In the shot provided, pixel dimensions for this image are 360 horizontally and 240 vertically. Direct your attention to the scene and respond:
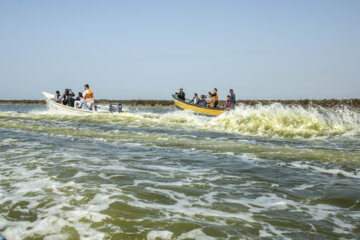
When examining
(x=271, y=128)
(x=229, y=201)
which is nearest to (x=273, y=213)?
(x=229, y=201)

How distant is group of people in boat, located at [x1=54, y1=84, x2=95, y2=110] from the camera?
23.3m

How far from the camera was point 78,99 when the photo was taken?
25875 millimetres

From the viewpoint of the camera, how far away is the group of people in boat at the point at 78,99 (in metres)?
23.3

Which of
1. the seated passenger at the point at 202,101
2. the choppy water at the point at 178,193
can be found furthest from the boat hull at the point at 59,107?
the choppy water at the point at 178,193

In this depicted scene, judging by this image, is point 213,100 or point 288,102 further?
point 288,102

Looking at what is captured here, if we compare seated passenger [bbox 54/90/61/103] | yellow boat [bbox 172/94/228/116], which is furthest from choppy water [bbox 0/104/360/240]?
seated passenger [bbox 54/90/61/103]

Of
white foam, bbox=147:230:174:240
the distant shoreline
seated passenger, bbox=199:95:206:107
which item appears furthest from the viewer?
the distant shoreline

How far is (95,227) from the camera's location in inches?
126

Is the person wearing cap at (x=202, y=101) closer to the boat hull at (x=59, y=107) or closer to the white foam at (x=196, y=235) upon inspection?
the boat hull at (x=59, y=107)

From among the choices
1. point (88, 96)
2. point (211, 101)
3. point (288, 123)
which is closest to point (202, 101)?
point (211, 101)

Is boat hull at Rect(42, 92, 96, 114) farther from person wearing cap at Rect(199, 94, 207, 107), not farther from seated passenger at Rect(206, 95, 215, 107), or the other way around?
seated passenger at Rect(206, 95, 215, 107)

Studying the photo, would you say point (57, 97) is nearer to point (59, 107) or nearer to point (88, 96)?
point (59, 107)

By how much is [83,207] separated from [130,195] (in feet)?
2.34

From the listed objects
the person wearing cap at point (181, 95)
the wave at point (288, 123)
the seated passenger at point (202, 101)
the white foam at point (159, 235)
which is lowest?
the white foam at point (159, 235)
